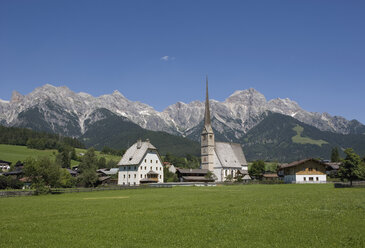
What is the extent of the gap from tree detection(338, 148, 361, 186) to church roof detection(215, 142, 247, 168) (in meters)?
57.3

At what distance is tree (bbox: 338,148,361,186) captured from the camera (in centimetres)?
6550

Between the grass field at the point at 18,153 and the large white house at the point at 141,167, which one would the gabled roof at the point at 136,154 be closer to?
the large white house at the point at 141,167

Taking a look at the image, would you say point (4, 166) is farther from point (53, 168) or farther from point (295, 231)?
point (295, 231)

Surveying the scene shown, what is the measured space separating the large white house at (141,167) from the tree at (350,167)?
55.1m

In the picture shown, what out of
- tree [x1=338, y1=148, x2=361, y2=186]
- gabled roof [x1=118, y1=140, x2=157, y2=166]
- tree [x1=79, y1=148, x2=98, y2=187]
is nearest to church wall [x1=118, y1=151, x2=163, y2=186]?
gabled roof [x1=118, y1=140, x2=157, y2=166]

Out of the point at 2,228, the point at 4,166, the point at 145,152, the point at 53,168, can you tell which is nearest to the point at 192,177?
the point at 145,152

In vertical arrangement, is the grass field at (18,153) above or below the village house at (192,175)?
above

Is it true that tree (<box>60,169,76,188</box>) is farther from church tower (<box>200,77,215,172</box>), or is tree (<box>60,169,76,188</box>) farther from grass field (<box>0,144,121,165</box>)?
grass field (<box>0,144,121,165</box>)

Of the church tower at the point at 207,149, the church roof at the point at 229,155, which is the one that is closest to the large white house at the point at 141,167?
the church tower at the point at 207,149

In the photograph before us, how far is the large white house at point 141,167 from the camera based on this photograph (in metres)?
102

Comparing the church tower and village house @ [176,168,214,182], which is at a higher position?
the church tower

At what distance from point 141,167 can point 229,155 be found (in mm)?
42504

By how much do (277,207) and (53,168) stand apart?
5318 centimetres

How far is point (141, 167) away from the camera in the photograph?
337ft
